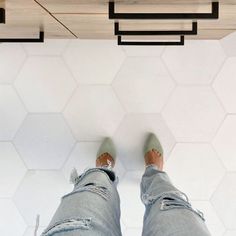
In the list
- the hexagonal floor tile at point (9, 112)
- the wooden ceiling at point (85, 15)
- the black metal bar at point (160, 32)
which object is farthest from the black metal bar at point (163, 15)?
the hexagonal floor tile at point (9, 112)

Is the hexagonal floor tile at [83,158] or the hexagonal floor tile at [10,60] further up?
the hexagonal floor tile at [10,60]

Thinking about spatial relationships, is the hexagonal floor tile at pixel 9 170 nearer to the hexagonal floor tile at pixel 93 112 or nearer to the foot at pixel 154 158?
the hexagonal floor tile at pixel 93 112

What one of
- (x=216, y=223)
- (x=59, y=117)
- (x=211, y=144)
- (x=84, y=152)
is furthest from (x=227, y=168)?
(x=59, y=117)

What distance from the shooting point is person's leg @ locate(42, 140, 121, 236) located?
2.32 feet

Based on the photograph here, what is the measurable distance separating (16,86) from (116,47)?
1.28ft

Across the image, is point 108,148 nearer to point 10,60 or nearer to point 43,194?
point 43,194

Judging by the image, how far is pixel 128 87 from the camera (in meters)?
1.32

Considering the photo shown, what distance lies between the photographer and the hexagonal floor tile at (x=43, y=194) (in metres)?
1.36

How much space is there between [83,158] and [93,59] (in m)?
0.37

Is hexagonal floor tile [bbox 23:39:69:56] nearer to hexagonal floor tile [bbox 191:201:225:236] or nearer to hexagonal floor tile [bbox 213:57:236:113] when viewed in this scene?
hexagonal floor tile [bbox 213:57:236:113]

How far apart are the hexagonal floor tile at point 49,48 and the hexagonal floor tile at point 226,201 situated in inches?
30.2

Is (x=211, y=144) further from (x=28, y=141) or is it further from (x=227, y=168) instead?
(x=28, y=141)

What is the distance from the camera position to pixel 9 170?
135 cm

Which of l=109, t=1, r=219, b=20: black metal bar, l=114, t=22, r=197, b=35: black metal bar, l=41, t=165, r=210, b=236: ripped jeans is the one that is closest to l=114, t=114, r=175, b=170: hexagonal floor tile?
l=41, t=165, r=210, b=236: ripped jeans
